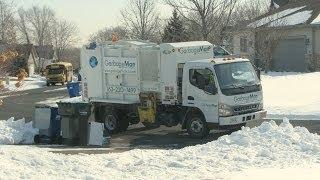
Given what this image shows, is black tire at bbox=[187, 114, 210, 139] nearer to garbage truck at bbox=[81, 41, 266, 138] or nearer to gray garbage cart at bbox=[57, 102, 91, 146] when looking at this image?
garbage truck at bbox=[81, 41, 266, 138]

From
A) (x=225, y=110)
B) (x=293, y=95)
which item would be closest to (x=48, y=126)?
(x=225, y=110)

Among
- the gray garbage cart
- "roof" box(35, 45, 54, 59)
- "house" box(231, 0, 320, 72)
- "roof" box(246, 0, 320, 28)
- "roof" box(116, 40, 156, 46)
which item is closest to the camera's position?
the gray garbage cart

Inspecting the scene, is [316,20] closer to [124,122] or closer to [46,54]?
[124,122]

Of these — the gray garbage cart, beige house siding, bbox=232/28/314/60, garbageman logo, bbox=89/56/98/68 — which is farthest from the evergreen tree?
the gray garbage cart

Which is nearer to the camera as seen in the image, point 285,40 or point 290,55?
point 290,55

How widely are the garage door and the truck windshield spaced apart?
31.8 meters

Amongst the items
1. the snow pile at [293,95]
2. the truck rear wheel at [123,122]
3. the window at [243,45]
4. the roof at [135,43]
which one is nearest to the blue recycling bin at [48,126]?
the truck rear wheel at [123,122]

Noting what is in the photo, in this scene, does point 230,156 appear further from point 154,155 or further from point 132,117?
point 132,117

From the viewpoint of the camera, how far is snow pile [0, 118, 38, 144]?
1636 centimetres

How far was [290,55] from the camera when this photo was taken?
1916 inches

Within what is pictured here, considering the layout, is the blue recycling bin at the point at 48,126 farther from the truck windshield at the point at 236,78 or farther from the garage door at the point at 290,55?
the garage door at the point at 290,55

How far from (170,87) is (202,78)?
1.25 m

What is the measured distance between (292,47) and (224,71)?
33482 millimetres

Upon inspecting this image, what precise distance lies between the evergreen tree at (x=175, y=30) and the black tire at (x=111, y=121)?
113 ft
